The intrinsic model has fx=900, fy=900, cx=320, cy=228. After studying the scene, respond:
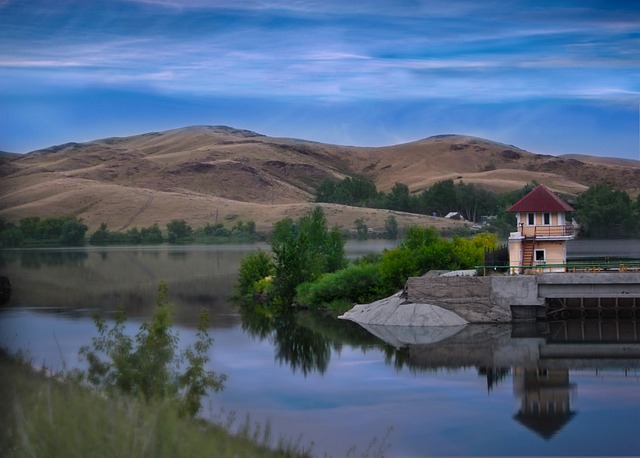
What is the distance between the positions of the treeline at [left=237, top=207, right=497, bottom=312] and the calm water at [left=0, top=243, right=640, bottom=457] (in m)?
3.28

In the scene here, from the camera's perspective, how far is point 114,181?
196 meters

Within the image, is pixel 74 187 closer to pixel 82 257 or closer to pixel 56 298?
pixel 82 257

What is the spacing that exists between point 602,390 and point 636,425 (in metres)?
3.87

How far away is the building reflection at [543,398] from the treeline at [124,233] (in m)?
103

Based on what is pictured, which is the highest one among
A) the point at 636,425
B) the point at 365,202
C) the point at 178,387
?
the point at 365,202

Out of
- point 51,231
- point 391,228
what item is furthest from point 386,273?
point 51,231

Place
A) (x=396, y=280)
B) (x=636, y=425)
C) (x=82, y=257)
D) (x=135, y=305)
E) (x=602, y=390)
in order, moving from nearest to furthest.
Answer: (x=636, y=425), (x=602, y=390), (x=396, y=280), (x=135, y=305), (x=82, y=257)

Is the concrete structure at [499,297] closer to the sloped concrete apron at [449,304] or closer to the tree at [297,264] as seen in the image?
the sloped concrete apron at [449,304]

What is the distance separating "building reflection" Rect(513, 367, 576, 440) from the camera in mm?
20172

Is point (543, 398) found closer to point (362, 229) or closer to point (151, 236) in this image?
point (362, 229)

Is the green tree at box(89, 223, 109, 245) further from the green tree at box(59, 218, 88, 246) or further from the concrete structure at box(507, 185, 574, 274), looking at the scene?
the concrete structure at box(507, 185, 574, 274)

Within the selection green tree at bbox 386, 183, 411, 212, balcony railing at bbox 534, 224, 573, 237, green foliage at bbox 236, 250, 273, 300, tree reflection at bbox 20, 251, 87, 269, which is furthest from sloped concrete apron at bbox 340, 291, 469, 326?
green tree at bbox 386, 183, 411, 212

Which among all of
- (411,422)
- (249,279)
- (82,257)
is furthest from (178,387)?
(82,257)

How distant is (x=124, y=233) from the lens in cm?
13600
